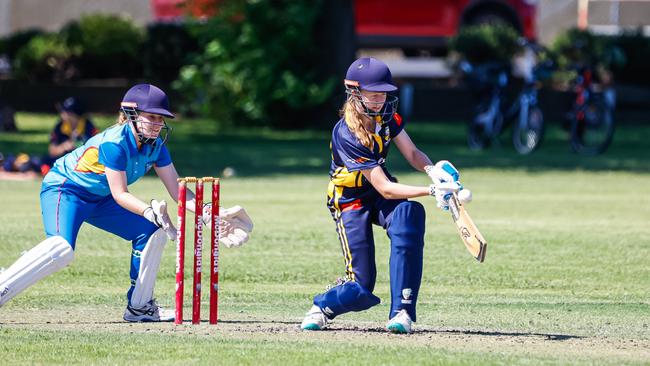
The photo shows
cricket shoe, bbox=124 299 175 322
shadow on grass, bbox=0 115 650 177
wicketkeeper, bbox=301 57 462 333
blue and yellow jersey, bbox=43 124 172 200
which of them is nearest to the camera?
wicketkeeper, bbox=301 57 462 333

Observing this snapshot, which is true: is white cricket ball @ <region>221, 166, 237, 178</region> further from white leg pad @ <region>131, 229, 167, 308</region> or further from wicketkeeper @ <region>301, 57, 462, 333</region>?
wicketkeeper @ <region>301, 57, 462, 333</region>

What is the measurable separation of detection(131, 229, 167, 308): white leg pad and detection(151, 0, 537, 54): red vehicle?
2074 cm

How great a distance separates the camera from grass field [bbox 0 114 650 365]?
7.81m

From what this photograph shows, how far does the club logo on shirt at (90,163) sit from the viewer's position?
8.82 metres

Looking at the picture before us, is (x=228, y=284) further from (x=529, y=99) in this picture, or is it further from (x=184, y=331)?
(x=529, y=99)

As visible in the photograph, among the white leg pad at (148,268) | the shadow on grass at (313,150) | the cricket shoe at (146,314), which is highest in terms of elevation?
the white leg pad at (148,268)

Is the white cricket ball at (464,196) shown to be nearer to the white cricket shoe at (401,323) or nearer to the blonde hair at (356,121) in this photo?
the blonde hair at (356,121)

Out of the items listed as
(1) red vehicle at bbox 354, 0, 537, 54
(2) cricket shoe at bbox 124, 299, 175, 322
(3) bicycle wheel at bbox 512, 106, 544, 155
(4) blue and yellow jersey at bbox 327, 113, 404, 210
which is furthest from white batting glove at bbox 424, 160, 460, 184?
(1) red vehicle at bbox 354, 0, 537, 54

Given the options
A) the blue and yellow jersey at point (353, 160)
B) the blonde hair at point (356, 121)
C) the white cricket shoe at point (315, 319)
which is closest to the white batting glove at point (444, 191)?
the blue and yellow jersey at point (353, 160)

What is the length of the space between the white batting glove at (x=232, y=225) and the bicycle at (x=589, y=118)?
14.6 meters

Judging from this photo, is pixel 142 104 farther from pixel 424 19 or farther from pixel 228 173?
pixel 424 19

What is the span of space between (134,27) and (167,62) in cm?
123

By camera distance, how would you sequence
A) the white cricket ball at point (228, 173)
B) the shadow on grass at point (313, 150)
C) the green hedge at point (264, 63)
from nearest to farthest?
the white cricket ball at point (228, 173) < the shadow on grass at point (313, 150) < the green hedge at point (264, 63)

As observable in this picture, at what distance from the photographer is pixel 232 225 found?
8.64 metres
